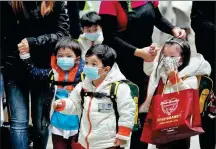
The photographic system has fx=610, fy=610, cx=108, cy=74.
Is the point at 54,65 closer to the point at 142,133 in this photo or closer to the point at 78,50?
the point at 78,50

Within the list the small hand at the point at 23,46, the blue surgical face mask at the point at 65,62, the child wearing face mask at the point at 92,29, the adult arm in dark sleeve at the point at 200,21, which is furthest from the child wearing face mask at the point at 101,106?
the child wearing face mask at the point at 92,29

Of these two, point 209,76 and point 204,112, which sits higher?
point 209,76

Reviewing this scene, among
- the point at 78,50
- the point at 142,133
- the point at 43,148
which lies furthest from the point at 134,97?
the point at 43,148

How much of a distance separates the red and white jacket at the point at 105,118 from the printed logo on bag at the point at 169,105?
0.25 metres

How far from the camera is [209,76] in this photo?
5043mm

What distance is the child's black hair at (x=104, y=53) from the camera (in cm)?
459

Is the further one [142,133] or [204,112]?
[204,112]

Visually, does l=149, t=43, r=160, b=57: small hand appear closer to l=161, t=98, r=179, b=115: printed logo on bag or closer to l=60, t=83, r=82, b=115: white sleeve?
l=161, t=98, r=179, b=115: printed logo on bag

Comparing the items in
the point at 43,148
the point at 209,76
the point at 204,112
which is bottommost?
the point at 43,148

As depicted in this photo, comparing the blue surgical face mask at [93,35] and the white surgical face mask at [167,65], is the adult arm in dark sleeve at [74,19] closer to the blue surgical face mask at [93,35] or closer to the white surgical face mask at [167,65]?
the blue surgical face mask at [93,35]

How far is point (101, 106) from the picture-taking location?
14.7ft

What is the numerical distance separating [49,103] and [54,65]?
1.03 ft

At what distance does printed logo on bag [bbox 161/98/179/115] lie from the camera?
14.8ft

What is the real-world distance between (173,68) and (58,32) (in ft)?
3.49
